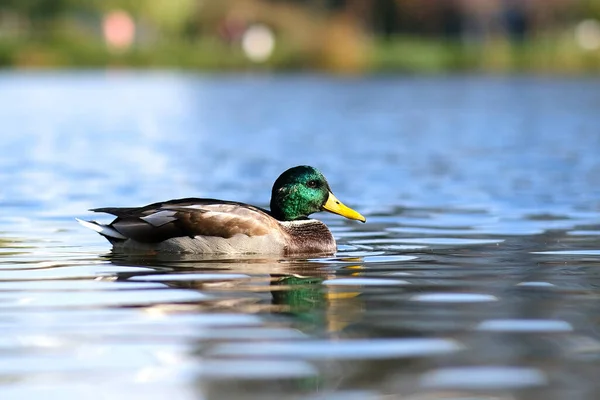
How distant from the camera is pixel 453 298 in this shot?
8789mm

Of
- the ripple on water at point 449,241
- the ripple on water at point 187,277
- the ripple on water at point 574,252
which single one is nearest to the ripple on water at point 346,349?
the ripple on water at point 187,277

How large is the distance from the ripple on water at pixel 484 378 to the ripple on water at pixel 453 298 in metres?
2.08

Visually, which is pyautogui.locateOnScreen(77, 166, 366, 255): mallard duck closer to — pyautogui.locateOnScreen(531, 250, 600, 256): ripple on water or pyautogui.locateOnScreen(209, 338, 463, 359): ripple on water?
pyautogui.locateOnScreen(531, 250, 600, 256): ripple on water

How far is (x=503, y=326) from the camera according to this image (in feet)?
25.3

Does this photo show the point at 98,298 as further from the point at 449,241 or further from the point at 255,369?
the point at 449,241

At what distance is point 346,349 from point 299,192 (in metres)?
4.37

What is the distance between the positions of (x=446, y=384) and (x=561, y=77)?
61316 mm

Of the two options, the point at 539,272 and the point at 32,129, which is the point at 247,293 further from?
the point at 32,129

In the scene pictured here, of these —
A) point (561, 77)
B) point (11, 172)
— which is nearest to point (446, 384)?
point (11, 172)

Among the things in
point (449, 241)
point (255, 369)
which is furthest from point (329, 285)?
point (449, 241)

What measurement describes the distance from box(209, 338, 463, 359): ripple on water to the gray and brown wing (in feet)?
11.7

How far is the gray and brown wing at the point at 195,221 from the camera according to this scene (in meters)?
10.7

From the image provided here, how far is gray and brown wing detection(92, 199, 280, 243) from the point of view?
10.7 m

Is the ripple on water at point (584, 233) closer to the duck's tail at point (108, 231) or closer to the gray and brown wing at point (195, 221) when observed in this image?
the gray and brown wing at point (195, 221)
